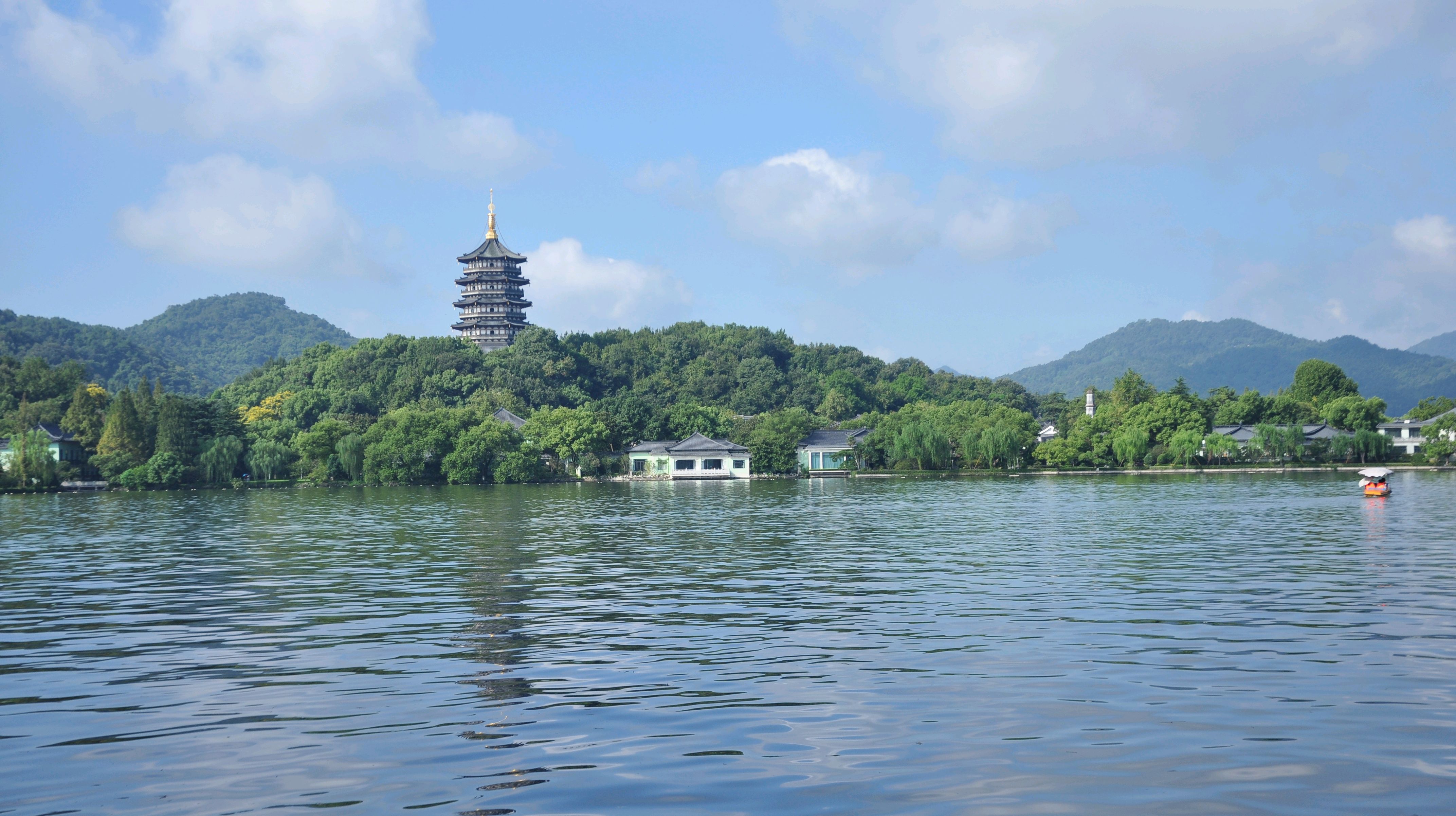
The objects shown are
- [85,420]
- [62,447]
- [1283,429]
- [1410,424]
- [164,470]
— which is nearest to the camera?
[164,470]

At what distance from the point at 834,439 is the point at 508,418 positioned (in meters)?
23.2

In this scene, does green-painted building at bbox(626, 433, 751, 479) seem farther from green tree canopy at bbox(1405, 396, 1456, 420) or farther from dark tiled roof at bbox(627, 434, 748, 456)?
green tree canopy at bbox(1405, 396, 1456, 420)

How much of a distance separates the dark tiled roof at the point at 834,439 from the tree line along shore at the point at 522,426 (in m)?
1.25

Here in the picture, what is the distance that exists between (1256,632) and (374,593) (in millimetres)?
11067

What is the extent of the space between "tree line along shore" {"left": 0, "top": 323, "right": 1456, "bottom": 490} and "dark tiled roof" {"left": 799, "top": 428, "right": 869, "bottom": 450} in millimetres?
1251

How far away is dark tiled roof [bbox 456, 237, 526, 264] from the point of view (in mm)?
99812

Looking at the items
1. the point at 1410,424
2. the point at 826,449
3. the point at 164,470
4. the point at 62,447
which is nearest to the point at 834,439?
the point at 826,449

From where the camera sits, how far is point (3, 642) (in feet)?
37.4

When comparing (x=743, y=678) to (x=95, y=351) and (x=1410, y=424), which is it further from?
(x=95, y=351)

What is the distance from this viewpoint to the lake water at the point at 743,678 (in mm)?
6117

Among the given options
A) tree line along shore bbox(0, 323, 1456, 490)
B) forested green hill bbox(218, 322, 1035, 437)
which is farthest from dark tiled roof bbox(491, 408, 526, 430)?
forested green hill bbox(218, 322, 1035, 437)

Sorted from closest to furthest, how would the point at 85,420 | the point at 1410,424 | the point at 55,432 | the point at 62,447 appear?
the point at 62,447 < the point at 55,432 < the point at 85,420 < the point at 1410,424

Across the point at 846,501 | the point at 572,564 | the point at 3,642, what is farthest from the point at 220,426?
the point at 3,642

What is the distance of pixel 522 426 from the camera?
72.0 m
